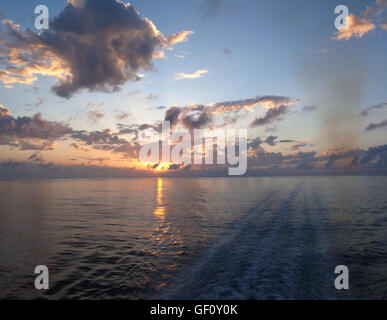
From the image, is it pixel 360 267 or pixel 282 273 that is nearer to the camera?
pixel 282 273

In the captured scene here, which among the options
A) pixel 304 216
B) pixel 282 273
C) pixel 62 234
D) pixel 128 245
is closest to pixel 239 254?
pixel 282 273

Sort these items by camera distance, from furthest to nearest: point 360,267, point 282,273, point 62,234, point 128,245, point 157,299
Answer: point 62,234, point 128,245, point 360,267, point 282,273, point 157,299

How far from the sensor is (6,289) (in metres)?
11.8

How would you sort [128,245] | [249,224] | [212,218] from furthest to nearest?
[212,218] → [249,224] → [128,245]

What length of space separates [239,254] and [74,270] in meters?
10.4
